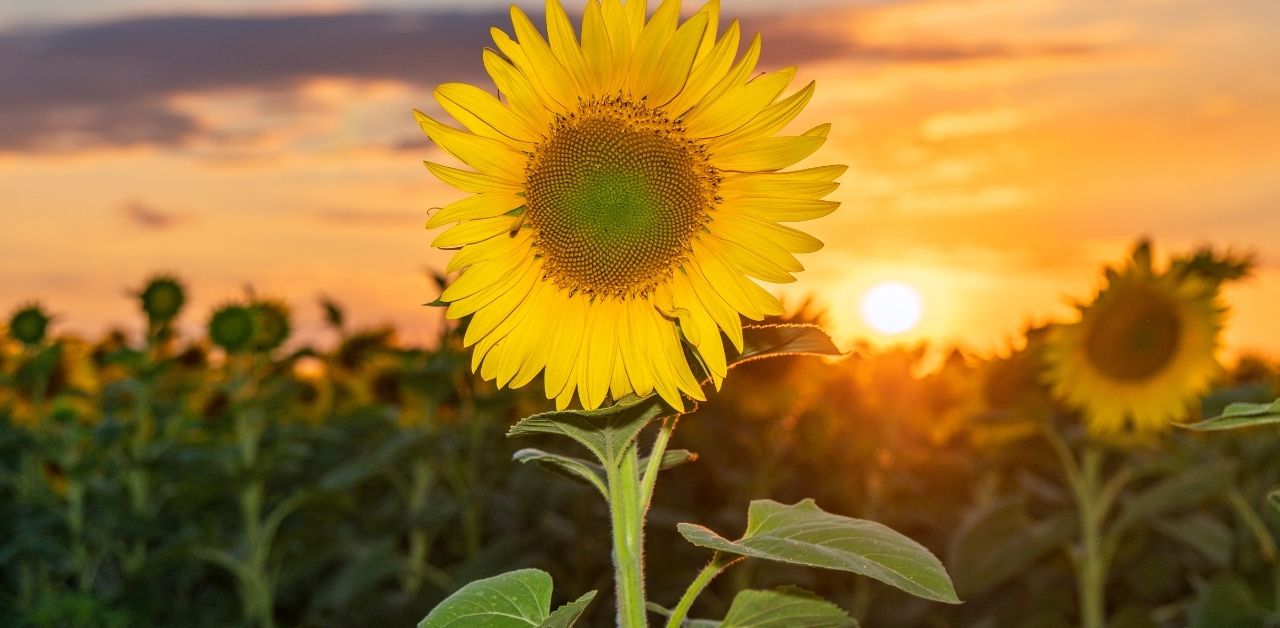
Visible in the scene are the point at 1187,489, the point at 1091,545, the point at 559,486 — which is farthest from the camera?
the point at 559,486

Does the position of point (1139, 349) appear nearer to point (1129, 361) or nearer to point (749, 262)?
point (1129, 361)

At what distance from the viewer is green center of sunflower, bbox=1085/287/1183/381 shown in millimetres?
4172

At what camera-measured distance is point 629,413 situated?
1.73 m

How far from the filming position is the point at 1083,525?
428cm

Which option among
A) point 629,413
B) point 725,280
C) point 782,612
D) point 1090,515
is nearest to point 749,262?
point 725,280

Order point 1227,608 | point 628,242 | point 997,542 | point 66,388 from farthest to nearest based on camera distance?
point 66,388 → point 997,542 → point 1227,608 → point 628,242

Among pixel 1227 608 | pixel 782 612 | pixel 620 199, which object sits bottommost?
pixel 1227 608

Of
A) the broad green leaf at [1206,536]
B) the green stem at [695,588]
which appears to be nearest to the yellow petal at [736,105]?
the green stem at [695,588]

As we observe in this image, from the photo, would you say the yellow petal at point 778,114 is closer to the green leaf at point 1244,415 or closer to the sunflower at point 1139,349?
the green leaf at point 1244,415

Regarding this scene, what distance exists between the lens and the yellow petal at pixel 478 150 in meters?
1.73

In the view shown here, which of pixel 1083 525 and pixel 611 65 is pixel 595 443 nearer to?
pixel 611 65

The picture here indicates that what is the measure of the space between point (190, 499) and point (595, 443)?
300 cm

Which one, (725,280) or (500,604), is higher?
(725,280)

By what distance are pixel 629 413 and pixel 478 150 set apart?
0.41 m
